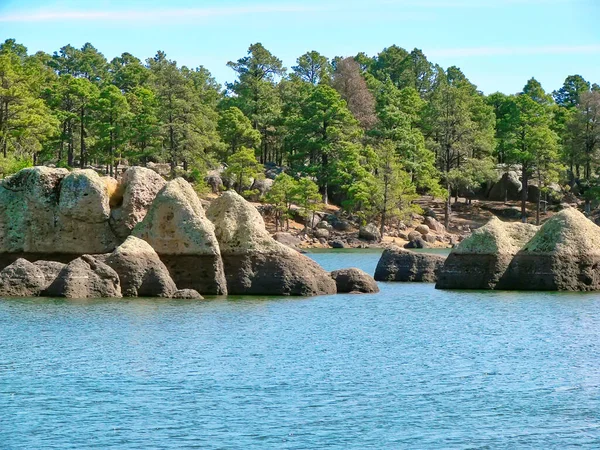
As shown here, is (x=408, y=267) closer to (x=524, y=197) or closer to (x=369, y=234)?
(x=369, y=234)

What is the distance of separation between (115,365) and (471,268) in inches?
917

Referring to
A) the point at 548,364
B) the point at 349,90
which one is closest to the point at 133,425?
the point at 548,364

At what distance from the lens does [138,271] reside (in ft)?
129

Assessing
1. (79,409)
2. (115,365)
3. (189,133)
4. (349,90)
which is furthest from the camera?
(349,90)

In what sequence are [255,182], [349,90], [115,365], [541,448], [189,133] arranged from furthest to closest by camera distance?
[349,90]
[255,182]
[189,133]
[115,365]
[541,448]

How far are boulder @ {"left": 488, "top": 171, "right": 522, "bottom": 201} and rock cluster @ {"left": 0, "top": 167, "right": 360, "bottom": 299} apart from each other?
240ft

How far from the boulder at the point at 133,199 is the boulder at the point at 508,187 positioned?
7553cm

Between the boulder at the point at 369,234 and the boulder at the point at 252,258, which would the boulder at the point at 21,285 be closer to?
the boulder at the point at 252,258

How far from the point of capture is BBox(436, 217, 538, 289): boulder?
45.7 metres

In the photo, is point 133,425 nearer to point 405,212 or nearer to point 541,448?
point 541,448

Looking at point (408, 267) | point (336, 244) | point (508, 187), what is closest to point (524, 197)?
point (508, 187)

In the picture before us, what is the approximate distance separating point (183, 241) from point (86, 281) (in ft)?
14.5

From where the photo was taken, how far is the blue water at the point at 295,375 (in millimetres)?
20156

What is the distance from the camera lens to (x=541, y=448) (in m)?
19.2
